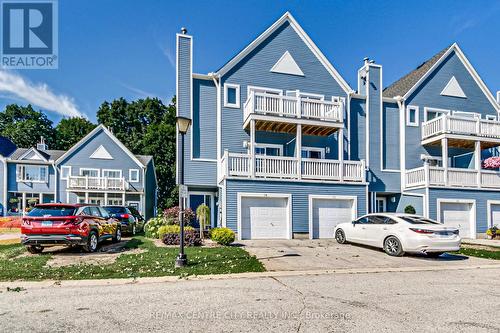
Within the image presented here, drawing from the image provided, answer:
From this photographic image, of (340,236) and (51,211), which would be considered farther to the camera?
(340,236)

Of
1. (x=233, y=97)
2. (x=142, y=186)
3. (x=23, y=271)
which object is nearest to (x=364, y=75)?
(x=233, y=97)

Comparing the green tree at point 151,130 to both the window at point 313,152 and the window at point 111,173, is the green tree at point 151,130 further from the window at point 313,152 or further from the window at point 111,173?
the window at point 313,152

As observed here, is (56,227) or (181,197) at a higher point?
(181,197)

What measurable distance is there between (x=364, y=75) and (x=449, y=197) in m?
8.83

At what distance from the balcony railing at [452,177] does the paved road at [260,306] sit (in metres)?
11.6

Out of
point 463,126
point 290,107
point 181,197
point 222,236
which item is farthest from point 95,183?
point 463,126

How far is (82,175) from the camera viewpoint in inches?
1235

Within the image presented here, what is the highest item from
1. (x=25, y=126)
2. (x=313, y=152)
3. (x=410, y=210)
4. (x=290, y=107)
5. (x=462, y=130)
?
(x=25, y=126)

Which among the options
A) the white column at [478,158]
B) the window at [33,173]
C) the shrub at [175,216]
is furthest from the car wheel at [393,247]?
the window at [33,173]

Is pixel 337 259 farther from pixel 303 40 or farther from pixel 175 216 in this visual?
pixel 303 40

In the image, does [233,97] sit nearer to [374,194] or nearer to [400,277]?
[374,194]

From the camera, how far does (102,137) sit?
32344 millimetres

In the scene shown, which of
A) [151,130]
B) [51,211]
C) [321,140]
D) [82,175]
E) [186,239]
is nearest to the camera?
[51,211]

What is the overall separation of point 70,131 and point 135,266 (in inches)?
2126
